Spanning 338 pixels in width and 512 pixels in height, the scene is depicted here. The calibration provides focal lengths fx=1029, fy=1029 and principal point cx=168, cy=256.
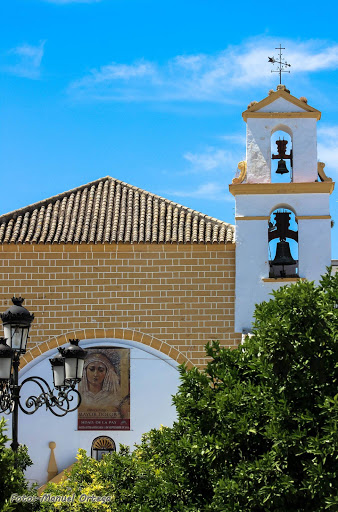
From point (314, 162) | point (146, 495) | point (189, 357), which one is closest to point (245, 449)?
point (146, 495)

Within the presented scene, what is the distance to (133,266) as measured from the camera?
20.3 m

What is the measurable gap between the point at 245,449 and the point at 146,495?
5.21 ft

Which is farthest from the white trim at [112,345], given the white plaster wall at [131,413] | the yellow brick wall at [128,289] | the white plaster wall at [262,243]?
the white plaster wall at [262,243]

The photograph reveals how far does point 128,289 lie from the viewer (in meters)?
20.2

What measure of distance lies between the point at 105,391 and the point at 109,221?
136 inches

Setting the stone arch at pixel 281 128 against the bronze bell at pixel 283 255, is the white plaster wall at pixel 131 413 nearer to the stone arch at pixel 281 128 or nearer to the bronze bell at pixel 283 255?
the bronze bell at pixel 283 255

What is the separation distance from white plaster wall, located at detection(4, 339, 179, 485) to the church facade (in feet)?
0.06

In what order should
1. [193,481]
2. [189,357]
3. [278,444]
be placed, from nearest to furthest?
1. [278,444]
2. [193,481]
3. [189,357]

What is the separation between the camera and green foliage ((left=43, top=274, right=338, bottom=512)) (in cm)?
1116

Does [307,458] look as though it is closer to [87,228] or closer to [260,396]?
[260,396]

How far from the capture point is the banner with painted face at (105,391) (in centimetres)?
1975

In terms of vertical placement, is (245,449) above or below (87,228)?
below

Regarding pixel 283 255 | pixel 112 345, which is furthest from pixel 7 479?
pixel 283 255

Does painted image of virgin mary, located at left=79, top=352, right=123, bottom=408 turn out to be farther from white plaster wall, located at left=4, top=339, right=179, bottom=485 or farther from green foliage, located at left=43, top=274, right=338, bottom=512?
green foliage, located at left=43, top=274, right=338, bottom=512
